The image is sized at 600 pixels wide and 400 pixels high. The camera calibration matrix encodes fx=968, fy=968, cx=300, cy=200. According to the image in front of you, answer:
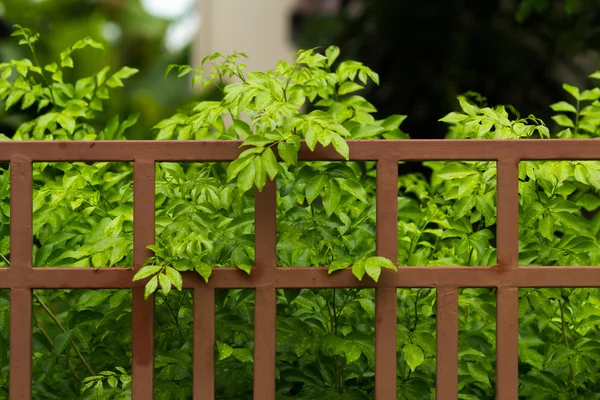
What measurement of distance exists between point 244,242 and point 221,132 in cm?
46

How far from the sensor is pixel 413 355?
2.37 meters

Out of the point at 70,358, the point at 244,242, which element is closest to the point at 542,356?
the point at 244,242

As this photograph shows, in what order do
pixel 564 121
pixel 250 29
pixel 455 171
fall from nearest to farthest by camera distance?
1. pixel 455 171
2. pixel 564 121
3. pixel 250 29

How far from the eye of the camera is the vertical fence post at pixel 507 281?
2396 mm

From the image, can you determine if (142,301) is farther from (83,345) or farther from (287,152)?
(287,152)

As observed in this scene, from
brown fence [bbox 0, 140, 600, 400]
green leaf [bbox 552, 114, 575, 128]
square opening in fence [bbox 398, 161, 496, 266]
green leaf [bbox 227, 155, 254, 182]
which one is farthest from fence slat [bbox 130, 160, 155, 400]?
green leaf [bbox 552, 114, 575, 128]

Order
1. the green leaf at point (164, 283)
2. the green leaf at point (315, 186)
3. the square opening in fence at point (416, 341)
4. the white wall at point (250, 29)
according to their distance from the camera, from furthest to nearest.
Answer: the white wall at point (250, 29)
the square opening in fence at point (416, 341)
the green leaf at point (315, 186)
the green leaf at point (164, 283)

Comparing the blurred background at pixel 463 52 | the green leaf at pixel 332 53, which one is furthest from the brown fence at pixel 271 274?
the blurred background at pixel 463 52

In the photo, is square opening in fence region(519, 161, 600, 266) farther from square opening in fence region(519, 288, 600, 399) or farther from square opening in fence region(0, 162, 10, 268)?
square opening in fence region(0, 162, 10, 268)

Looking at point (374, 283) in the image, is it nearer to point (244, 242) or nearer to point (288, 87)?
point (244, 242)

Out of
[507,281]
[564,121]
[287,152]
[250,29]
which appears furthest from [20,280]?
[250,29]

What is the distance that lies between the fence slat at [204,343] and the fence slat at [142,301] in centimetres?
11

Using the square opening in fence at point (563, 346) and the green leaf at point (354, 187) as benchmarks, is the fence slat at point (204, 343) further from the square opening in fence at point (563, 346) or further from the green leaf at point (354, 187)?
the square opening in fence at point (563, 346)

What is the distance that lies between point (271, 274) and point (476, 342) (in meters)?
0.65
